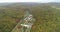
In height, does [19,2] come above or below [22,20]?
above

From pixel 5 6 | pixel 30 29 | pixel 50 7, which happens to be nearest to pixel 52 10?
pixel 50 7

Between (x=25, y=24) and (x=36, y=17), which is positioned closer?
(x=25, y=24)

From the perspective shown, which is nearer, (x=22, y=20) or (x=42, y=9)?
(x=22, y=20)

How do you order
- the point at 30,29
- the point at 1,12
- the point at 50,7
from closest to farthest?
the point at 30,29 → the point at 1,12 → the point at 50,7

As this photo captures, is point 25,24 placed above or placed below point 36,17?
below

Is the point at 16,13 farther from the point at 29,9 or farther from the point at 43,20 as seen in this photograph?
the point at 43,20

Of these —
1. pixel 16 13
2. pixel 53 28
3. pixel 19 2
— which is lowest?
pixel 53 28

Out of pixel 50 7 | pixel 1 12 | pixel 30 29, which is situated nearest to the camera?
pixel 30 29
